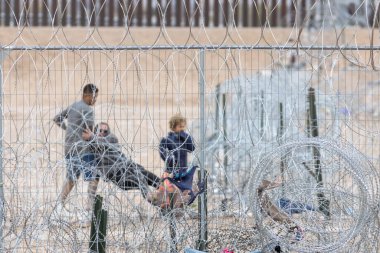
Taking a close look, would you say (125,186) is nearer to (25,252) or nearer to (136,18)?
(25,252)

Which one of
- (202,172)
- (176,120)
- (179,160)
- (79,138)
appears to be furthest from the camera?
(79,138)

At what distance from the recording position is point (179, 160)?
777 centimetres

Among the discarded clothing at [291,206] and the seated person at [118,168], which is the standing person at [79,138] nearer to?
the seated person at [118,168]

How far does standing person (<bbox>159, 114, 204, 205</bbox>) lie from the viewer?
7355 millimetres

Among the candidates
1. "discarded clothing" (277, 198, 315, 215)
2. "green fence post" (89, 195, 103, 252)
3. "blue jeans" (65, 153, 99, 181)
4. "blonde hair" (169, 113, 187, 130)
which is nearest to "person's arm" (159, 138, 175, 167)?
"blonde hair" (169, 113, 187, 130)

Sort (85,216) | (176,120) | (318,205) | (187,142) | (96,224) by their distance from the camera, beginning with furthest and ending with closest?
1. (176,120)
2. (187,142)
3. (318,205)
4. (85,216)
5. (96,224)

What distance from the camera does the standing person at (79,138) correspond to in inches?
296

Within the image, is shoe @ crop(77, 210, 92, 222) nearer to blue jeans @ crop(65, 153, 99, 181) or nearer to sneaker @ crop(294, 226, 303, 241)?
blue jeans @ crop(65, 153, 99, 181)

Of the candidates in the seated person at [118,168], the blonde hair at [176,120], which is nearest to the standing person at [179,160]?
the blonde hair at [176,120]

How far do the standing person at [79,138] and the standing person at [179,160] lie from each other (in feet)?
1.85

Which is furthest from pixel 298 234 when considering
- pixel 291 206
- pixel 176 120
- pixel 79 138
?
pixel 79 138

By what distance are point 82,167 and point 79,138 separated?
1730mm

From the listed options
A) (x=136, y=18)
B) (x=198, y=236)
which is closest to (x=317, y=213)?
(x=198, y=236)

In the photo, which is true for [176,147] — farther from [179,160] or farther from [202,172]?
[202,172]
